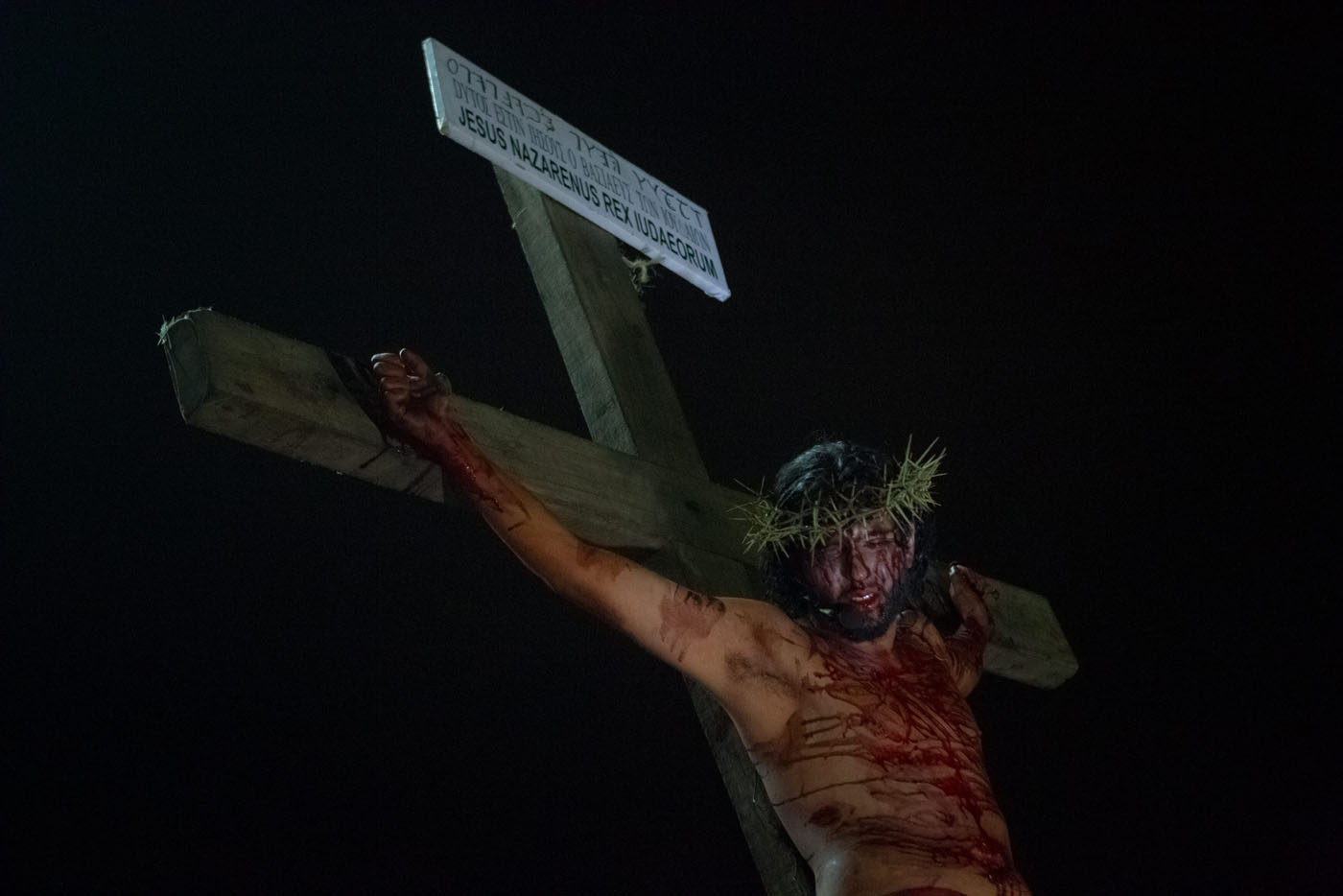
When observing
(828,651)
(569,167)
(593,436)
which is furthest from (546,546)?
(569,167)

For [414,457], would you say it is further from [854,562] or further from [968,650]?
[968,650]

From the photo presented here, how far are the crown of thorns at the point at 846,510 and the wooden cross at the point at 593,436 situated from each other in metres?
0.24

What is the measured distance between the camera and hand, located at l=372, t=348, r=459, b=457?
2209 millimetres

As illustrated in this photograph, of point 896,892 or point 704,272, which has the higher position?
point 704,272

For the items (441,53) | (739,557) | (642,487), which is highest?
(441,53)

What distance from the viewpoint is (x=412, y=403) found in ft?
7.30

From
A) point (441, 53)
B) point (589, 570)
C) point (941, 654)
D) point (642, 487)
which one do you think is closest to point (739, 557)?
point (642, 487)

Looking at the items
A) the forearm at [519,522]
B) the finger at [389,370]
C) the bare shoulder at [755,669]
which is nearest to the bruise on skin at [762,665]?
the bare shoulder at [755,669]

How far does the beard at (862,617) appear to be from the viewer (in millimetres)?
2494

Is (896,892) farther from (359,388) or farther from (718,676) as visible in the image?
(359,388)

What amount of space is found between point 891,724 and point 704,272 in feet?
5.41

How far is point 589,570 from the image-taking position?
218 centimetres

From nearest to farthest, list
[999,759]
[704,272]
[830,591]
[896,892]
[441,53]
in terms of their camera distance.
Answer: [896,892], [830,591], [441,53], [704,272], [999,759]

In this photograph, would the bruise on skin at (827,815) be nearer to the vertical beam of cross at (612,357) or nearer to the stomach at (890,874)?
the stomach at (890,874)
